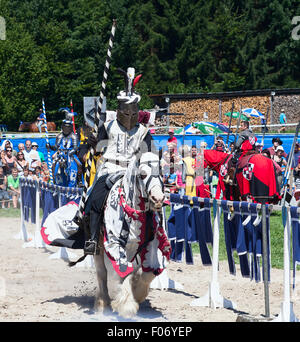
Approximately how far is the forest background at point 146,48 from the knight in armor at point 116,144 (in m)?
41.6

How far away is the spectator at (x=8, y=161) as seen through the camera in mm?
20422

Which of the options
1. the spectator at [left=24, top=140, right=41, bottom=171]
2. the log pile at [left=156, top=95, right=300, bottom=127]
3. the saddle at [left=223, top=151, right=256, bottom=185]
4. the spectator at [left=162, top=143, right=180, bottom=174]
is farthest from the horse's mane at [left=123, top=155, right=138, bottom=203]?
the log pile at [left=156, top=95, right=300, bottom=127]

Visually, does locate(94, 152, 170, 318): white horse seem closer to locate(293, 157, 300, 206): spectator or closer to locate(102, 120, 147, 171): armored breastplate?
locate(102, 120, 147, 171): armored breastplate

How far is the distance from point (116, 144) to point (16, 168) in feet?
42.3

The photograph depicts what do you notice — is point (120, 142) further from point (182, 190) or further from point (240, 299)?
point (182, 190)

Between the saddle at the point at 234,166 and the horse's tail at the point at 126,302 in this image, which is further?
the saddle at the point at 234,166

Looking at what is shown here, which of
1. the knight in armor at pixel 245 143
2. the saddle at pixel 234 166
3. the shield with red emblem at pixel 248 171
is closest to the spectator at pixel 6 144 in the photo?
the saddle at pixel 234 166

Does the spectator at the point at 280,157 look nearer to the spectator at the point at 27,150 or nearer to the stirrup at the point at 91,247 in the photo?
the spectator at the point at 27,150

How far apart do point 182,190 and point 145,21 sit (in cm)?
5198

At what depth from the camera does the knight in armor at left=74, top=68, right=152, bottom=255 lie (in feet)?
26.0

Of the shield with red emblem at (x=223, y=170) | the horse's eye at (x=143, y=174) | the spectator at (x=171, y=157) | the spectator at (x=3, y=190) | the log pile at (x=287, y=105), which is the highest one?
the log pile at (x=287, y=105)

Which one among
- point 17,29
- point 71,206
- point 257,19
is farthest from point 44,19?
point 71,206

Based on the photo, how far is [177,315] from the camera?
792 centimetres

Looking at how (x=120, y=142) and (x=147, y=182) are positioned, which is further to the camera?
(x=120, y=142)
